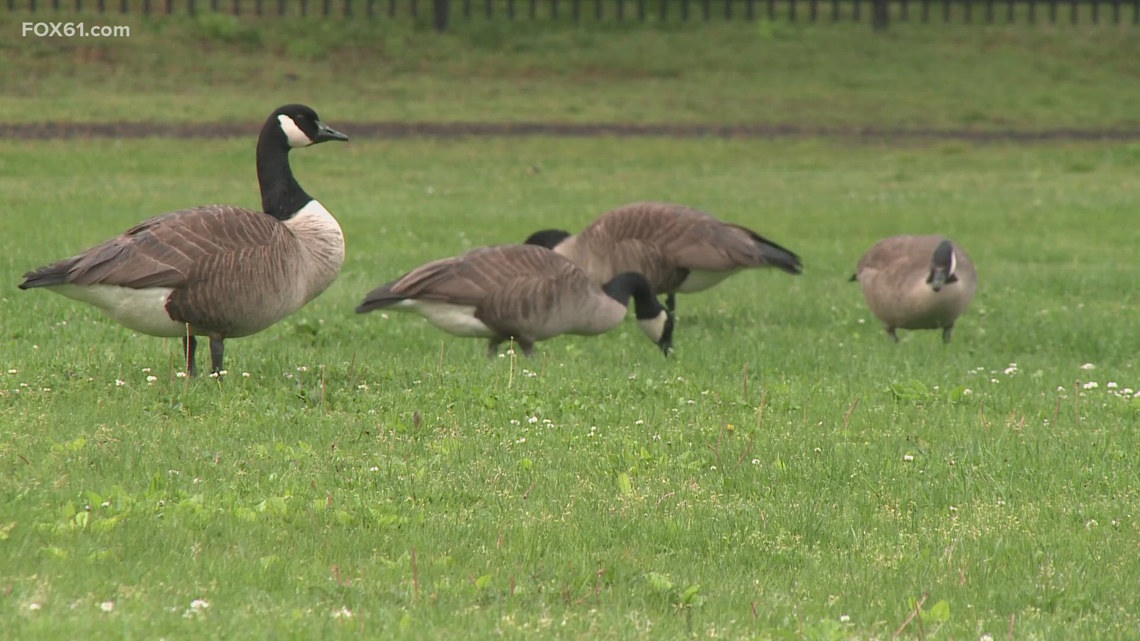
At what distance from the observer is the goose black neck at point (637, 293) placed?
12.3m

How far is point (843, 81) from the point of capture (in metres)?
36.7

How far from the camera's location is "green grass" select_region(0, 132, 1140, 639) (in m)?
5.61

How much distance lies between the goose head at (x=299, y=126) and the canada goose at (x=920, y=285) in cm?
542

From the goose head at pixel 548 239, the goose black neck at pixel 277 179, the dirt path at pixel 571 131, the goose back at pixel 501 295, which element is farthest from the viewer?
the dirt path at pixel 571 131

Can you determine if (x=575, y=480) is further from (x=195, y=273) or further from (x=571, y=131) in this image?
(x=571, y=131)

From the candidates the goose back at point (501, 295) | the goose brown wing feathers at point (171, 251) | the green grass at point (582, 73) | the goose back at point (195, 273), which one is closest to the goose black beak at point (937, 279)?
the goose back at point (501, 295)

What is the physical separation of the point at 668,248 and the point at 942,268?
2.64 m

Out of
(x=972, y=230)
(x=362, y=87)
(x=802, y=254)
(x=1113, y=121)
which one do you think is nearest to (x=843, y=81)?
(x=1113, y=121)

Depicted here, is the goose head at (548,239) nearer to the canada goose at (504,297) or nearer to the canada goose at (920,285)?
the canada goose at (504,297)

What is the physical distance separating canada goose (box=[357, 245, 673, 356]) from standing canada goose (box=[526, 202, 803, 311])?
229 cm

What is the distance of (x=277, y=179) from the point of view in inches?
406

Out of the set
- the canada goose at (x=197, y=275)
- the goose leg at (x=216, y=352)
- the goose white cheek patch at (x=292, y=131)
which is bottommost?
the goose leg at (x=216, y=352)

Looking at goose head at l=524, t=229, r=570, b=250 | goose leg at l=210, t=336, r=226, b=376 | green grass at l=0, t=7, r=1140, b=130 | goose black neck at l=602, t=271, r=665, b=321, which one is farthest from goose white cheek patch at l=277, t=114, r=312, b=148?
green grass at l=0, t=7, r=1140, b=130

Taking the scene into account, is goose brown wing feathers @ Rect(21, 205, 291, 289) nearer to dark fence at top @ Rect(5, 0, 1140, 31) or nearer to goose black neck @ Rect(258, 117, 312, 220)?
goose black neck @ Rect(258, 117, 312, 220)
